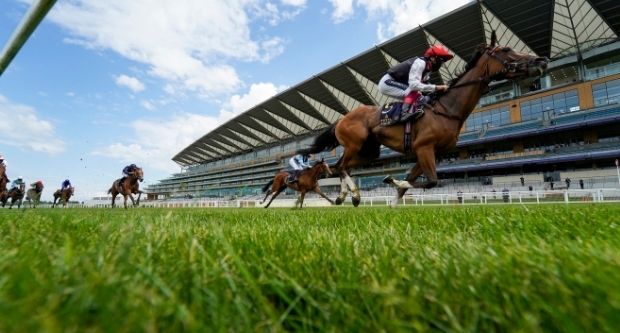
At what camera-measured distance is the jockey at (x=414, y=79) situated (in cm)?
659

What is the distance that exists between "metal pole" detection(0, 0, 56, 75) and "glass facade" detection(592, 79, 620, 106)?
55.7 metres

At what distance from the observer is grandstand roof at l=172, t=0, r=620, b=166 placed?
38688 mm

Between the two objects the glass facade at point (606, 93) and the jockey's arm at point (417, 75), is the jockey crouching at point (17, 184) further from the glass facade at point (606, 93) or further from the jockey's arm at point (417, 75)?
the glass facade at point (606, 93)

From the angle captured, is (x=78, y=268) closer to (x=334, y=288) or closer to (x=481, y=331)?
(x=334, y=288)

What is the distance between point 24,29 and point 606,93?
5699cm

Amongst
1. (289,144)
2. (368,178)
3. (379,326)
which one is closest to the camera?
(379,326)

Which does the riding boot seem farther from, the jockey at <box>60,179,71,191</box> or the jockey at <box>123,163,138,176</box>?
the jockey at <box>60,179,71,191</box>

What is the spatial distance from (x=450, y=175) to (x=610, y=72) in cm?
2273

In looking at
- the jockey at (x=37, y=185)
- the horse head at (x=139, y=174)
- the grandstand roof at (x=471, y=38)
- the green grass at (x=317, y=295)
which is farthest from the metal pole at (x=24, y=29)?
the grandstand roof at (x=471, y=38)

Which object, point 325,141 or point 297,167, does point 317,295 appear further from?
point 297,167

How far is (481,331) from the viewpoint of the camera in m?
0.73

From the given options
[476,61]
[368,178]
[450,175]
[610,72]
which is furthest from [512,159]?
[476,61]

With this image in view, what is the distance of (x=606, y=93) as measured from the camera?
42.8m

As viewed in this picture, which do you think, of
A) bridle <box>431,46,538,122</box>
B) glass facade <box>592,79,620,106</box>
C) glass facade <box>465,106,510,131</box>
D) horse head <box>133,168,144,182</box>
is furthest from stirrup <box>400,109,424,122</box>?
glass facade <box>465,106,510,131</box>
